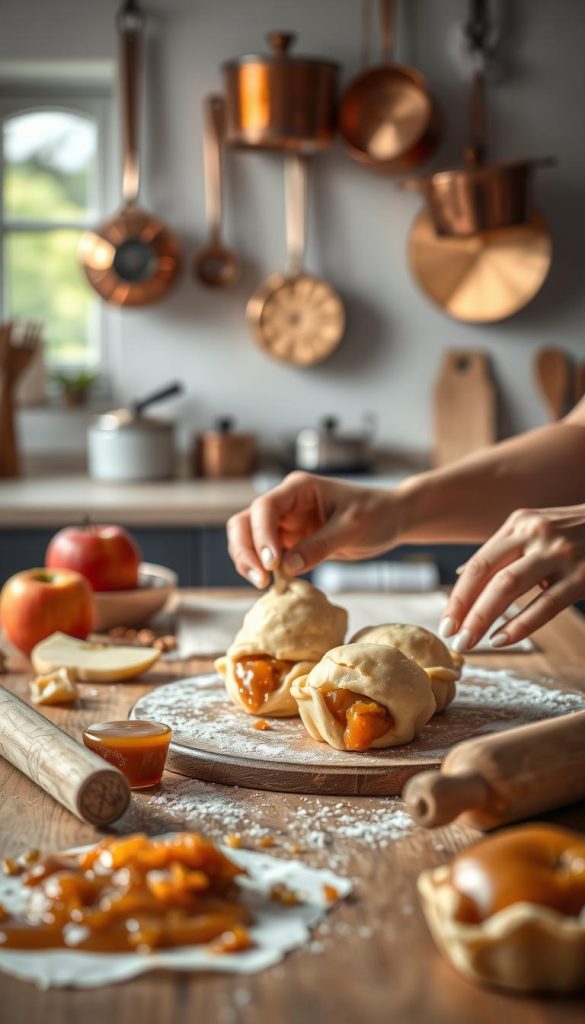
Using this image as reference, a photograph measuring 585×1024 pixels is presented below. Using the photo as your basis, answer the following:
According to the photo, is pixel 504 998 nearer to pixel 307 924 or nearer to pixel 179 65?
pixel 307 924

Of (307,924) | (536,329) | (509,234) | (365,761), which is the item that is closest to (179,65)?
(509,234)

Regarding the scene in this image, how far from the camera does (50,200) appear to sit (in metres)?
3.70

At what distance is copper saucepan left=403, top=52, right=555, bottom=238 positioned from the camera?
122 inches

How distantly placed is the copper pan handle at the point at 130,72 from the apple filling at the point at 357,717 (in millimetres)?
2606

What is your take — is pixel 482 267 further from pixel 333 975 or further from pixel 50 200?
pixel 333 975

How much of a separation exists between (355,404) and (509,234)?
682mm

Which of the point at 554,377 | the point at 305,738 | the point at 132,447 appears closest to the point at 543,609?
the point at 305,738

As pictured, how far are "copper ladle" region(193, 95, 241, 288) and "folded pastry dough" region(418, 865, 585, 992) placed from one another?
296cm

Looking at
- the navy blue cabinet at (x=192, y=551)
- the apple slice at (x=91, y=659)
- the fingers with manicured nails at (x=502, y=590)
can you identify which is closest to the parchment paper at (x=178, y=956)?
the fingers with manicured nails at (x=502, y=590)

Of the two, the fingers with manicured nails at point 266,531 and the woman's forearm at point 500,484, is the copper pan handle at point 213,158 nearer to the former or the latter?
the woman's forearm at point 500,484

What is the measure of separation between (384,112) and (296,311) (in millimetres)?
620

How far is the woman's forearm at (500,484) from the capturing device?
1.78m

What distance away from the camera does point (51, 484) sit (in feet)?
10.9

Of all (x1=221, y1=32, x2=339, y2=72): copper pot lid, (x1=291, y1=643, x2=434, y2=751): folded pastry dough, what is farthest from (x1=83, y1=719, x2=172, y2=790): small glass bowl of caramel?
(x1=221, y1=32, x2=339, y2=72): copper pot lid
